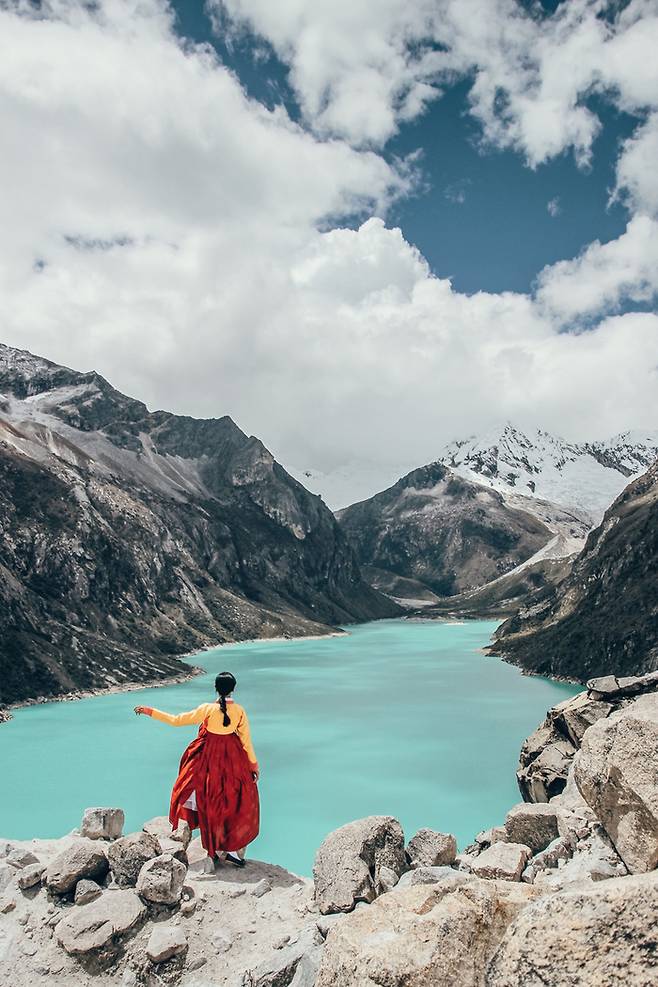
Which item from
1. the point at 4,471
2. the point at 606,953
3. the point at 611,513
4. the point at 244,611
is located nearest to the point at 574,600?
the point at 611,513

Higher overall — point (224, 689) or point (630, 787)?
point (630, 787)

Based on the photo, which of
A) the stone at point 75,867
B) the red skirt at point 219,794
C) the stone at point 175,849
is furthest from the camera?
the red skirt at point 219,794

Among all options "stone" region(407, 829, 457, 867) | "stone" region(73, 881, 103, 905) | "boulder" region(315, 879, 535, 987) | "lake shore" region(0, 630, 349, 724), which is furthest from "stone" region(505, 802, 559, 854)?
"lake shore" region(0, 630, 349, 724)

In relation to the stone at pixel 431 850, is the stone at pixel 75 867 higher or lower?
lower

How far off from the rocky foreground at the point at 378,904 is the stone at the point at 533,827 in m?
0.03

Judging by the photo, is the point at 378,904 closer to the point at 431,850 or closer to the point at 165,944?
the point at 165,944

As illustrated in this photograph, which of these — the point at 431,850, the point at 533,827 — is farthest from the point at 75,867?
the point at 533,827

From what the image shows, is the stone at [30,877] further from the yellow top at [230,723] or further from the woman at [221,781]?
the yellow top at [230,723]

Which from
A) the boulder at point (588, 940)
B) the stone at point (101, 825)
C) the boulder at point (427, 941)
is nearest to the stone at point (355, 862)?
the boulder at point (427, 941)

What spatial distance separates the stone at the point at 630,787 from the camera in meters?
6.51

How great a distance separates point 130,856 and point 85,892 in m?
0.85

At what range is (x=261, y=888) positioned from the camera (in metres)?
11.4

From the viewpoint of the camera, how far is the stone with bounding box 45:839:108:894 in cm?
1115

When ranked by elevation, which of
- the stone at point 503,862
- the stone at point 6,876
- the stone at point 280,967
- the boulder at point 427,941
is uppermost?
the boulder at point 427,941
